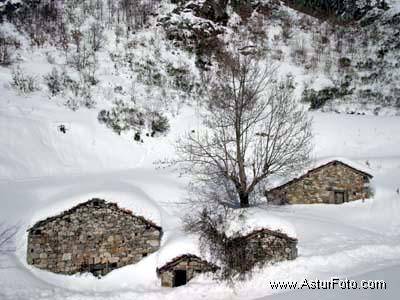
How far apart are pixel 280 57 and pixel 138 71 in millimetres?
12486

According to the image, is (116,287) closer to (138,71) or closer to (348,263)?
(348,263)

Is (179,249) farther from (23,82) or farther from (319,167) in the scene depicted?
(23,82)

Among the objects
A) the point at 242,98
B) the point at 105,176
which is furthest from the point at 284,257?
the point at 105,176

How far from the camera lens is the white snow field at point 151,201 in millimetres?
10094

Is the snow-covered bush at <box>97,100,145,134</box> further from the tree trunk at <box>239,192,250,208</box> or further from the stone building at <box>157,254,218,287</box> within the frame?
the stone building at <box>157,254,218,287</box>

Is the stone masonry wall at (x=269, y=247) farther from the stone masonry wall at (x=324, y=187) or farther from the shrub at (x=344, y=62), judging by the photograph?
the shrub at (x=344, y=62)

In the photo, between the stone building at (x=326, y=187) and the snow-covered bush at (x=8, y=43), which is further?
the snow-covered bush at (x=8, y=43)

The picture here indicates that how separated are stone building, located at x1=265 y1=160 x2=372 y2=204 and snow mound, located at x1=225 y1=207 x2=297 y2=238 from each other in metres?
4.59

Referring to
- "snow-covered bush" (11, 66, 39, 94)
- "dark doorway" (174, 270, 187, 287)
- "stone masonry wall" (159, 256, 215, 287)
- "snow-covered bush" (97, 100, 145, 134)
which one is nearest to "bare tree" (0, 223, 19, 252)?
"stone masonry wall" (159, 256, 215, 287)

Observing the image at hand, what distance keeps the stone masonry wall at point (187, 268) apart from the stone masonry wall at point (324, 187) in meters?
5.93

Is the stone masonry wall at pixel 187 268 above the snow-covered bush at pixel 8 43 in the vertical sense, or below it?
below

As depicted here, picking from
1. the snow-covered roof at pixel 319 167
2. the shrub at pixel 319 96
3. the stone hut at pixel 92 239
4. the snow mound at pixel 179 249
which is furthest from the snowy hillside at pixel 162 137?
the snow-covered roof at pixel 319 167

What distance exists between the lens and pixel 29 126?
17.8 m

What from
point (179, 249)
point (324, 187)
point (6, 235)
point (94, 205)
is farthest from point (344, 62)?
point (6, 235)
